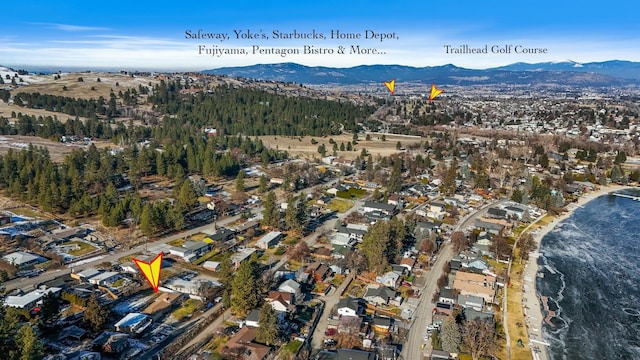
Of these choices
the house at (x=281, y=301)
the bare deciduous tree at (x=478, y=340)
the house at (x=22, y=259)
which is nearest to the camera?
the bare deciduous tree at (x=478, y=340)

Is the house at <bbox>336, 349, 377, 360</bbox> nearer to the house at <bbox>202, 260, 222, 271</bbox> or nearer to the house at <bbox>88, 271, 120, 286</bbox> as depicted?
the house at <bbox>202, 260, 222, 271</bbox>

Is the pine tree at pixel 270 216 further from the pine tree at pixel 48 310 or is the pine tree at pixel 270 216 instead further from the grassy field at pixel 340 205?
the pine tree at pixel 48 310

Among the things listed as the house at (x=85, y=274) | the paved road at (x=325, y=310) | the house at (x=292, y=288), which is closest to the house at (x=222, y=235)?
the house at (x=85, y=274)

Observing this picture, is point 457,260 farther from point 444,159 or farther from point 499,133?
point 499,133

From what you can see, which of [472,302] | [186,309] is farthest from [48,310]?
[472,302]

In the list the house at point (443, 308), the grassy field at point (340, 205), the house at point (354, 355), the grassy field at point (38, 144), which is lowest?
the house at point (443, 308)

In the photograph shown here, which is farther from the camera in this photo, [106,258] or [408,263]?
[408,263]

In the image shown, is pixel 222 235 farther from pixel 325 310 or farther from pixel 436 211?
pixel 436 211
